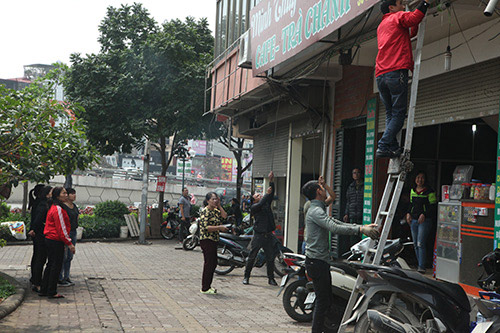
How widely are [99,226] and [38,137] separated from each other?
13655 mm

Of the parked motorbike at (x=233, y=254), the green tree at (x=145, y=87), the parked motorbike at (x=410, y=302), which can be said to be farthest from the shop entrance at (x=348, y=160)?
the green tree at (x=145, y=87)

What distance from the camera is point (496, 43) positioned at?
26.3ft

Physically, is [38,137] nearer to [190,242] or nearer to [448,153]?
[448,153]

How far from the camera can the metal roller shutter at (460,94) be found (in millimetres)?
8414

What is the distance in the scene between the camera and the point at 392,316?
505 centimetres

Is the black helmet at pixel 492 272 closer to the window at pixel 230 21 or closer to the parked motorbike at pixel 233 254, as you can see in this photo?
the parked motorbike at pixel 233 254

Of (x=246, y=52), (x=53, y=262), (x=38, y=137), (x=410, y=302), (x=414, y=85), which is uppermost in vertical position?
(x=246, y=52)

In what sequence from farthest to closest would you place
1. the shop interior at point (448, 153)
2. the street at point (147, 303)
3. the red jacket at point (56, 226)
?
the shop interior at point (448, 153)
the red jacket at point (56, 226)
the street at point (147, 303)

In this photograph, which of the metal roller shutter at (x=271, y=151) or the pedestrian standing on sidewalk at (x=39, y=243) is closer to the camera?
the pedestrian standing on sidewalk at (x=39, y=243)

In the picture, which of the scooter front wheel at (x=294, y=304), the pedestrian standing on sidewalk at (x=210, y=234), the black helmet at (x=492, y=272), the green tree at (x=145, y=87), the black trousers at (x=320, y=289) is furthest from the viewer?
the green tree at (x=145, y=87)

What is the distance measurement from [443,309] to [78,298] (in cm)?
641

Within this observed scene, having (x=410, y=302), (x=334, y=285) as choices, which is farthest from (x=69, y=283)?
(x=410, y=302)

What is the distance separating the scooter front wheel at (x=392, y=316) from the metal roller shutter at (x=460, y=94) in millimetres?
4245

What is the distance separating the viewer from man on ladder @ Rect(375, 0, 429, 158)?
543cm
